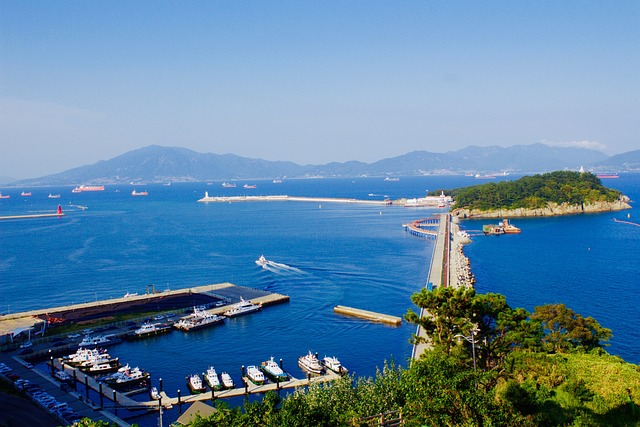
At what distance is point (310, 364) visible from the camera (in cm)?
2520

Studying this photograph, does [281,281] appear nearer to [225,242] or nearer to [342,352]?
[342,352]

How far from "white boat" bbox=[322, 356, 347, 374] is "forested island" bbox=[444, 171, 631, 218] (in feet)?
216

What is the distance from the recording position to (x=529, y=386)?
13.1m

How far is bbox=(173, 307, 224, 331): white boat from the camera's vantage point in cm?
3250

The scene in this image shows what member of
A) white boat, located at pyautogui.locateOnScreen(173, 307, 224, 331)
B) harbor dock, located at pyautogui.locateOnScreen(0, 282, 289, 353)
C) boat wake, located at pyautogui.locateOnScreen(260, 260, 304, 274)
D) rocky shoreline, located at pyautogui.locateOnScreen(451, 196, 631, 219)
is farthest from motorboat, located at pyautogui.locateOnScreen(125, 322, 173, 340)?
rocky shoreline, located at pyautogui.locateOnScreen(451, 196, 631, 219)

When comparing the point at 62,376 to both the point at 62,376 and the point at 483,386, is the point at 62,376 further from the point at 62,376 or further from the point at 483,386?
the point at 483,386

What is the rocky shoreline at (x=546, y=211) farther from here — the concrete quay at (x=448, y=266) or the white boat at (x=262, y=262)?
the white boat at (x=262, y=262)

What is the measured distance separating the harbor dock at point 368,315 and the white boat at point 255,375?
1010 centimetres

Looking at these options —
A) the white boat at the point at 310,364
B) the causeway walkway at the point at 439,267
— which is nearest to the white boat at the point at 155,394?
the white boat at the point at 310,364

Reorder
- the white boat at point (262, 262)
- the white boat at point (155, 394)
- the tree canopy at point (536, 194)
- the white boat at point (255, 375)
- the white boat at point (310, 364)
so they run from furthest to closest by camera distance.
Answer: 1. the tree canopy at point (536, 194)
2. the white boat at point (262, 262)
3. the white boat at point (310, 364)
4. the white boat at point (255, 375)
5. the white boat at point (155, 394)

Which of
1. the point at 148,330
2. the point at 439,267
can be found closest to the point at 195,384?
the point at 148,330

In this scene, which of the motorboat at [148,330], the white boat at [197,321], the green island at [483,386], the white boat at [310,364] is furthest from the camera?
the white boat at [197,321]

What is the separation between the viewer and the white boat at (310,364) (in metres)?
24.9

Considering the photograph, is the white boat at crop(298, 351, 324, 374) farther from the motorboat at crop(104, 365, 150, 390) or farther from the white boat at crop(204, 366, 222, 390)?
the motorboat at crop(104, 365, 150, 390)
